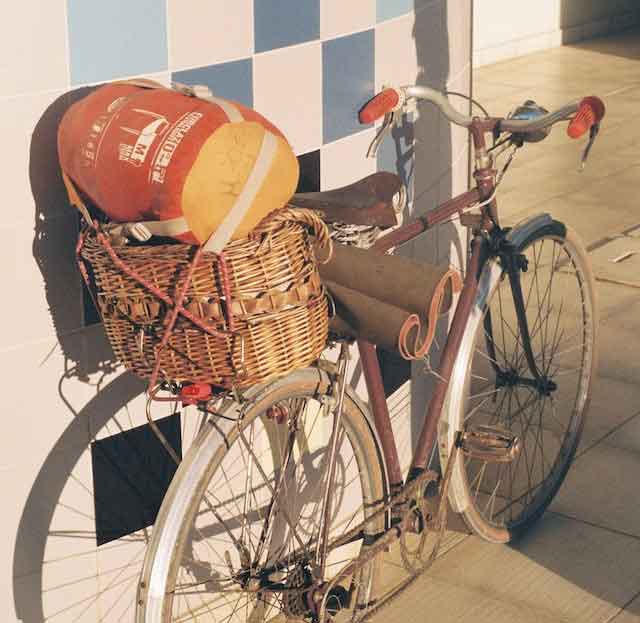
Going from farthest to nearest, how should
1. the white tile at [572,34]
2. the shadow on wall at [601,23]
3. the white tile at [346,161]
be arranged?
the white tile at [572,34] → the shadow on wall at [601,23] → the white tile at [346,161]

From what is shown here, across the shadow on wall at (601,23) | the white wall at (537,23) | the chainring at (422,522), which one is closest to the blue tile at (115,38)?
the chainring at (422,522)

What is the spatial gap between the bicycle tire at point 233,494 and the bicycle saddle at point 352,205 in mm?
305

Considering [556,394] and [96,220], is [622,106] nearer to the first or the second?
[556,394]

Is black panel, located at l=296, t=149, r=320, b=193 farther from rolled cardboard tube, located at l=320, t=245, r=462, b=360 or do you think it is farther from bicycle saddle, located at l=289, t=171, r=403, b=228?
rolled cardboard tube, located at l=320, t=245, r=462, b=360

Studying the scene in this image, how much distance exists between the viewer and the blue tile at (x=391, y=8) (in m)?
3.53

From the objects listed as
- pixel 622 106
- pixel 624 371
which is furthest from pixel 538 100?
pixel 624 371

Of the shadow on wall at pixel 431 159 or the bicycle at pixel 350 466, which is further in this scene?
the shadow on wall at pixel 431 159

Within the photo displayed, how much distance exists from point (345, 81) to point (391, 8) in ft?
0.91

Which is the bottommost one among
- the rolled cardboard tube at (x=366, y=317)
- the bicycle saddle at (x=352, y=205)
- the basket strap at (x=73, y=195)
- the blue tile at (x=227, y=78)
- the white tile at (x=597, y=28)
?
the white tile at (x=597, y=28)

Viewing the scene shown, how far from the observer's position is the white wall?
1223 cm

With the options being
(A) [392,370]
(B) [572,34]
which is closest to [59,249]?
(A) [392,370]

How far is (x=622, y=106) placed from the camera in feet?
32.8

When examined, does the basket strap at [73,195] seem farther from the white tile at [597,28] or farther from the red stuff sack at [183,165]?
the white tile at [597,28]

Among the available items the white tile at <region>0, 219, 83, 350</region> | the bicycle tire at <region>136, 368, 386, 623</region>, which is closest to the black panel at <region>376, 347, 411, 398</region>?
the bicycle tire at <region>136, 368, 386, 623</region>
